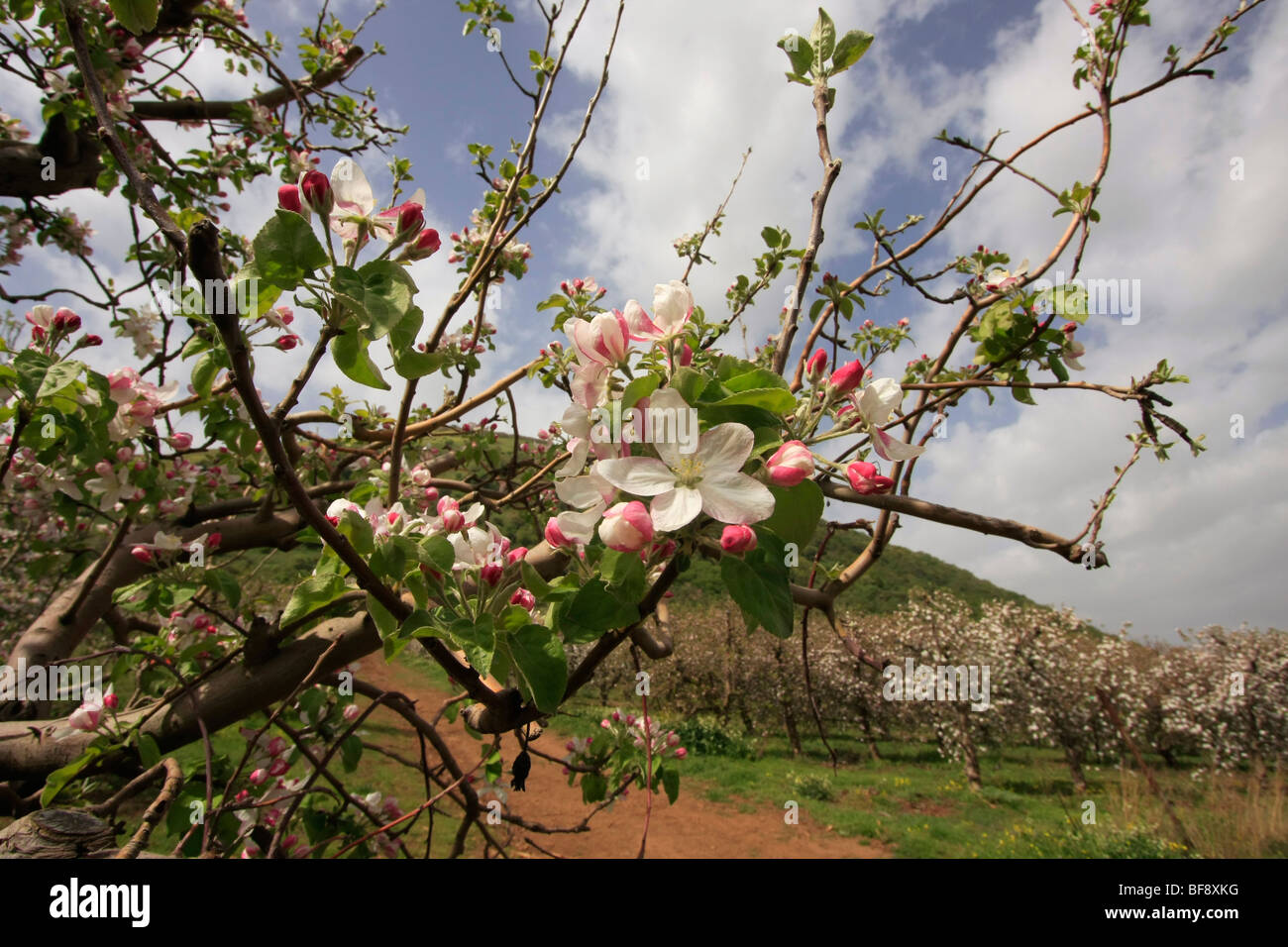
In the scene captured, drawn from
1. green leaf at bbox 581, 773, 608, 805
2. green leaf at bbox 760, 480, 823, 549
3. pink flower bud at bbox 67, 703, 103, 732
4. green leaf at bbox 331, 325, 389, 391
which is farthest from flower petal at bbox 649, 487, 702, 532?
green leaf at bbox 581, 773, 608, 805

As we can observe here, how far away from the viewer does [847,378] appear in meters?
0.71

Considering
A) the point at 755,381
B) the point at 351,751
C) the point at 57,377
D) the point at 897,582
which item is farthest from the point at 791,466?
the point at 897,582

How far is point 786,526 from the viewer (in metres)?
0.65

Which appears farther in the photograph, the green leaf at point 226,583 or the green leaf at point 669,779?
the green leaf at point 669,779

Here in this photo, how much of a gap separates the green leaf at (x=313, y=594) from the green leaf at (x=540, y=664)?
262 millimetres

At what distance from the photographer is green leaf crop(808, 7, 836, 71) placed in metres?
0.99

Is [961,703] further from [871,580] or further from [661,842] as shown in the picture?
[871,580]

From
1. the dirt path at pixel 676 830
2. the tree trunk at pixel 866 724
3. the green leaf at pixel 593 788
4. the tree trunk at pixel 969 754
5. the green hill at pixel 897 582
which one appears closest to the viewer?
the green leaf at pixel 593 788

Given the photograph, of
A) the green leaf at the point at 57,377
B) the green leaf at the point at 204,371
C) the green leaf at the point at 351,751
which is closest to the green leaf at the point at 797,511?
the green leaf at the point at 204,371

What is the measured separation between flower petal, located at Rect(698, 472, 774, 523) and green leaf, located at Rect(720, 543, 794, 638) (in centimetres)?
7

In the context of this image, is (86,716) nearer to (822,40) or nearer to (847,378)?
(847,378)

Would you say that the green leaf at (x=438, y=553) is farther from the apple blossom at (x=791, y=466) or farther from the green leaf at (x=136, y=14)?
the green leaf at (x=136, y=14)

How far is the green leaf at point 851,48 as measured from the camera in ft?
3.24
